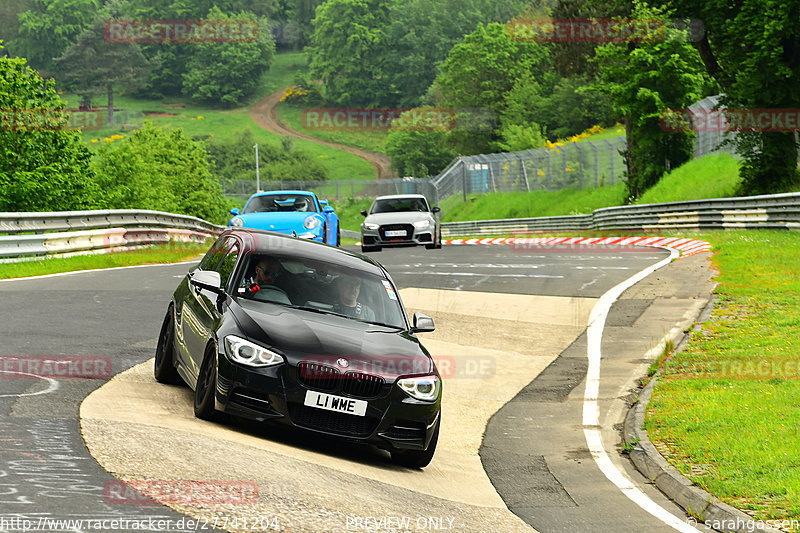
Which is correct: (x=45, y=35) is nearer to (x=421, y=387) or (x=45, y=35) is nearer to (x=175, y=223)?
(x=175, y=223)

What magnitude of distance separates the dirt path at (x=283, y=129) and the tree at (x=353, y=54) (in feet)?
32.5

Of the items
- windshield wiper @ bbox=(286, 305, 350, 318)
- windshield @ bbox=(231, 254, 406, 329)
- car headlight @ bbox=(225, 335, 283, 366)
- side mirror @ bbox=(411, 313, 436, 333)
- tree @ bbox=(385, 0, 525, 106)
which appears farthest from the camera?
tree @ bbox=(385, 0, 525, 106)

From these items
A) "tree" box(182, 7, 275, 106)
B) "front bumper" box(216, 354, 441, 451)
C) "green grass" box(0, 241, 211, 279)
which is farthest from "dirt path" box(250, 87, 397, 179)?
"front bumper" box(216, 354, 441, 451)

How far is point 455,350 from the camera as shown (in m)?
14.3

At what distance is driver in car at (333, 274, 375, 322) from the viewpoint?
353 inches

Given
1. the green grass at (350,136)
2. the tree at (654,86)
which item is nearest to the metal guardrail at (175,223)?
the tree at (654,86)

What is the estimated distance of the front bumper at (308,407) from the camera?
7.68 metres

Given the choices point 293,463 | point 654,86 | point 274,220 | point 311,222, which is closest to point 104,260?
point 274,220

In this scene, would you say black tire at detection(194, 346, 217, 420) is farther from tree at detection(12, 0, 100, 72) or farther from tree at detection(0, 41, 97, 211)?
tree at detection(12, 0, 100, 72)

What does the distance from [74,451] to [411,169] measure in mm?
116062

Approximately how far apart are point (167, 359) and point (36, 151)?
30849mm

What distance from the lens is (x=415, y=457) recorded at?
831 cm

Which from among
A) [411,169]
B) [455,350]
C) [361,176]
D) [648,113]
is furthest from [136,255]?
[361,176]

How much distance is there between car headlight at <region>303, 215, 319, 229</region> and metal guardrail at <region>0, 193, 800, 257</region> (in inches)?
218
